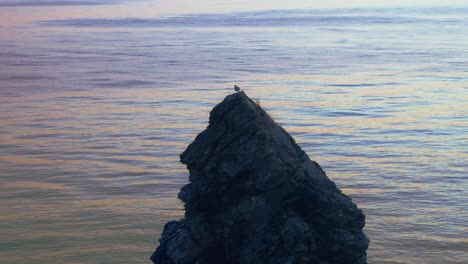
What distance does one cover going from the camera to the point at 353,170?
22.2 metres

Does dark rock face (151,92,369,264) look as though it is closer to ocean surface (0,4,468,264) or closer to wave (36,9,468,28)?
ocean surface (0,4,468,264)

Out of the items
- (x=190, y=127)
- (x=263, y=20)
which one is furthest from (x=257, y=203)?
(x=263, y=20)

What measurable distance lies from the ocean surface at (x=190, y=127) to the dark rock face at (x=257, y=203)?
6.25 m

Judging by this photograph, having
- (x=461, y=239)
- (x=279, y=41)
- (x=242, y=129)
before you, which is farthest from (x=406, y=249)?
(x=279, y=41)

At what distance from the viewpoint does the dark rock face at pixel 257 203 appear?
8.72m

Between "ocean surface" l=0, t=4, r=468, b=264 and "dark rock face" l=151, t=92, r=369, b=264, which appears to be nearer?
"dark rock face" l=151, t=92, r=369, b=264

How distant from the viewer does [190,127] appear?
28.2 meters

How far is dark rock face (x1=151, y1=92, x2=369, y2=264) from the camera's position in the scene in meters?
8.72

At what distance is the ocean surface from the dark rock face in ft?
20.5

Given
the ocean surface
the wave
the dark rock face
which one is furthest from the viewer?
the wave

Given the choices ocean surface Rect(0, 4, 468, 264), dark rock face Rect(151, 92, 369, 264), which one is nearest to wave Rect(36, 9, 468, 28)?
ocean surface Rect(0, 4, 468, 264)

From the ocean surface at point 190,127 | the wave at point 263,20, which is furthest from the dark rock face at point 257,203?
the wave at point 263,20

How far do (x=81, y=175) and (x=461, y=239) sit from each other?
393 inches

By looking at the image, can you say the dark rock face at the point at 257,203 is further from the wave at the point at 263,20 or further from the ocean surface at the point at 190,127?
the wave at the point at 263,20
